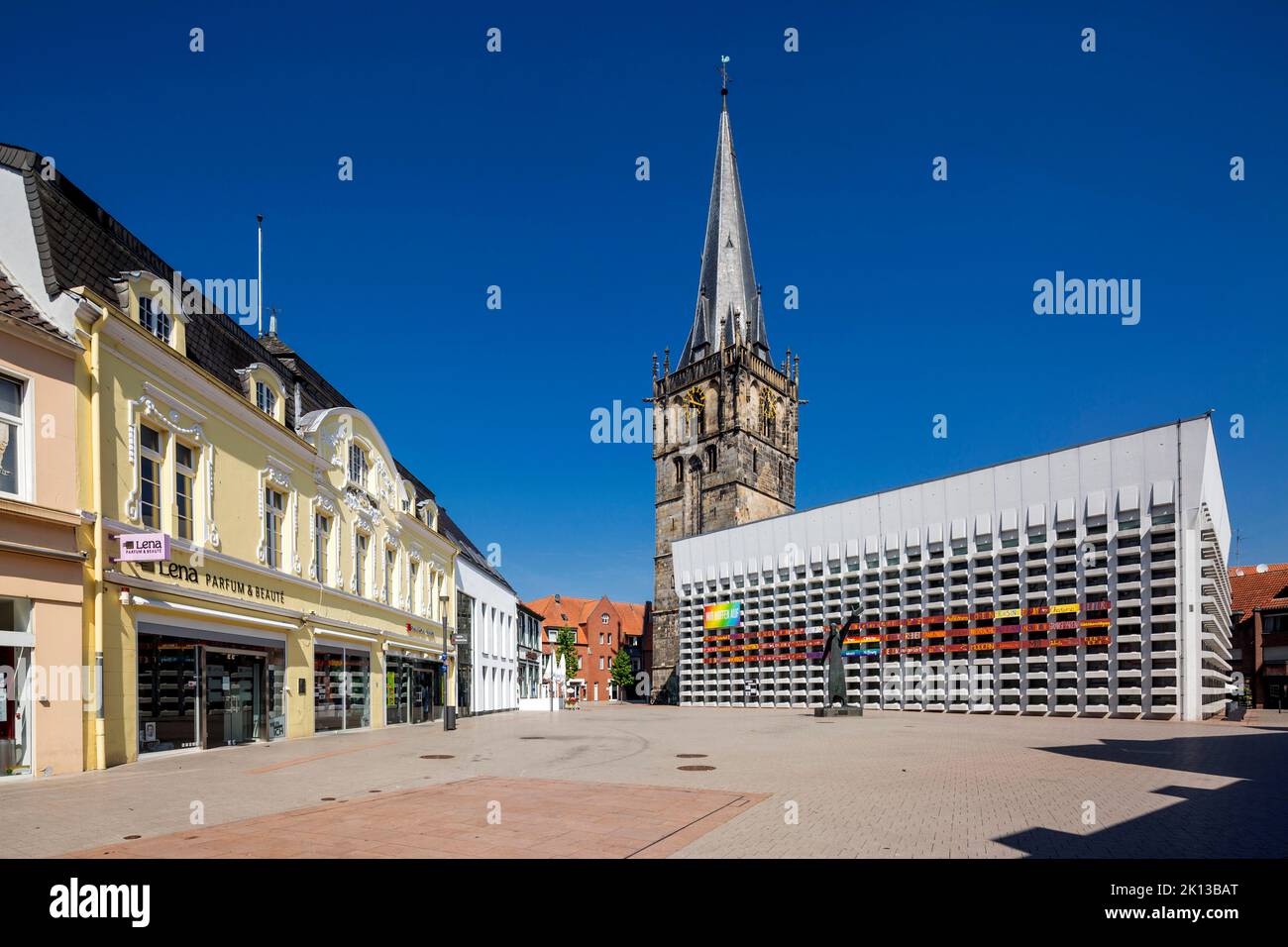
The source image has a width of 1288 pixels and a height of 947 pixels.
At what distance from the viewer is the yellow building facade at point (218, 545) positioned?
15.6m

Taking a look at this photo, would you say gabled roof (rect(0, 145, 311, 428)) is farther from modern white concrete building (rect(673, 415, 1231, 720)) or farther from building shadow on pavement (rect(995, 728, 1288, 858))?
modern white concrete building (rect(673, 415, 1231, 720))

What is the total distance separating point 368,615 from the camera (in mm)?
30156

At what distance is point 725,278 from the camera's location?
92.1 meters

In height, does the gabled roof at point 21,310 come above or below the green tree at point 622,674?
above

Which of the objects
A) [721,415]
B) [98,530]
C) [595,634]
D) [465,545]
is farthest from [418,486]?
[595,634]

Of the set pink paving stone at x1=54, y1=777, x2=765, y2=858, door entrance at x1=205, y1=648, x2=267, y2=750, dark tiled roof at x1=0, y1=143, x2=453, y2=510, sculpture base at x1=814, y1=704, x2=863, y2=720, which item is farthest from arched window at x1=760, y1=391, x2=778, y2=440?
pink paving stone at x1=54, y1=777, x2=765, y2=858

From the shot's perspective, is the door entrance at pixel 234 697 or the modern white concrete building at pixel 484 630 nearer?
the door entrance at pixel 234 697

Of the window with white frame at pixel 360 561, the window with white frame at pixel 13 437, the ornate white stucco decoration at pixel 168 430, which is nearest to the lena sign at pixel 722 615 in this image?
the window with white frame at pixel 360 561

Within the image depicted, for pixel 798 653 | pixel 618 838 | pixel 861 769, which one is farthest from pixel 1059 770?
pixel 798 653

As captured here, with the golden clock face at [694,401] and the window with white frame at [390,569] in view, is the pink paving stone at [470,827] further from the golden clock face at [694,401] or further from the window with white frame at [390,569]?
the golden clock face at [694,401]

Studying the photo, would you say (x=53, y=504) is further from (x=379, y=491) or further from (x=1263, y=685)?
(x=1263, y=685)

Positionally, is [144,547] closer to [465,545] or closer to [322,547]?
[322,547]

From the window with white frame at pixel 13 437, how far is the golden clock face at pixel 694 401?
77.4 meters

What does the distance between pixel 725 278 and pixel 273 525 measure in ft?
243
